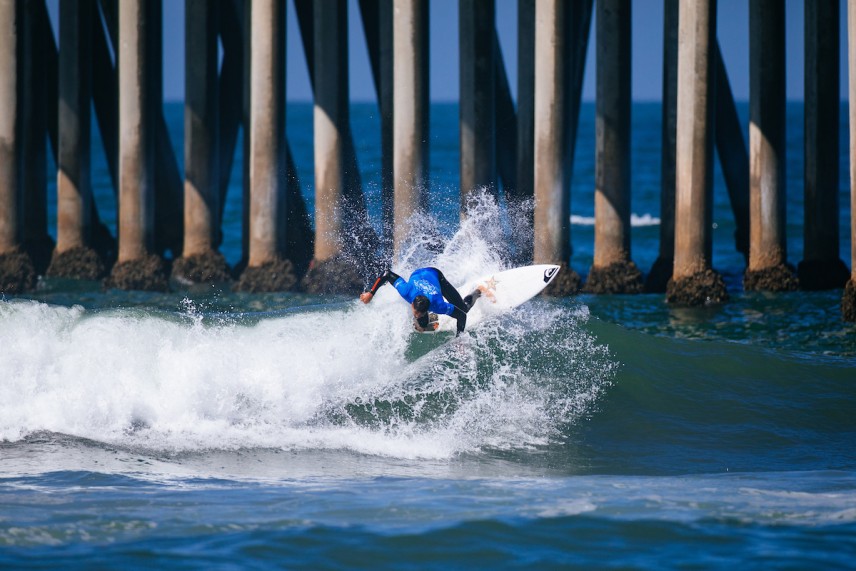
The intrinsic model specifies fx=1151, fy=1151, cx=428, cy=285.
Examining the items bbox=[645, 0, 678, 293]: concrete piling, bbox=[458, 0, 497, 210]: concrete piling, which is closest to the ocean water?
bbox=[458, 0, 497, 210]: concrete piling

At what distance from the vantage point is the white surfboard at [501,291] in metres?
13.0

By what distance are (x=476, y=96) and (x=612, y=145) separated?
2.03 meters

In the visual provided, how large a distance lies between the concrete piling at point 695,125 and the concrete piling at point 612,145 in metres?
1.10

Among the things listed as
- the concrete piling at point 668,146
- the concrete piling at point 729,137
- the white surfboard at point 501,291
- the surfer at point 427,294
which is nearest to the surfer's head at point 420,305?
the surfer at point 427,294

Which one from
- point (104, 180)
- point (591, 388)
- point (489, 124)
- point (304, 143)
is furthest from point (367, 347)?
point (304, 143)

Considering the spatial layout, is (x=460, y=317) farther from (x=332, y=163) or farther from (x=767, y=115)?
(x=767, y=115)

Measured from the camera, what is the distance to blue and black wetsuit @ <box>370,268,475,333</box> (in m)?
11.6

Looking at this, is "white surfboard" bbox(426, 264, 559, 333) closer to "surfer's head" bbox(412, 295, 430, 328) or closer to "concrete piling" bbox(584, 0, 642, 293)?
"surfer's head" bbox(412, 295, 430, 328)

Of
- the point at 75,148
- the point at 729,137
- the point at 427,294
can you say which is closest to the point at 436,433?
the point at 427,294

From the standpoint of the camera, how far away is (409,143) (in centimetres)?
1580

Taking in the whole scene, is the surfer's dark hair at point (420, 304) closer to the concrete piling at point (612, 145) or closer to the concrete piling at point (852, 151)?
the concrete piling at point (612, 145)

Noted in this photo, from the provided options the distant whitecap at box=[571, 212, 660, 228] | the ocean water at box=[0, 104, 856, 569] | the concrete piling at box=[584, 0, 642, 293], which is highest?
the concrete piling at box=[584, 0, 642, 293]

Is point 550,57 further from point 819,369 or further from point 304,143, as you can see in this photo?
point 304,143

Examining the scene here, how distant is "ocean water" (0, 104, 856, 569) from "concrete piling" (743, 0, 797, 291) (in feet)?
4.26
